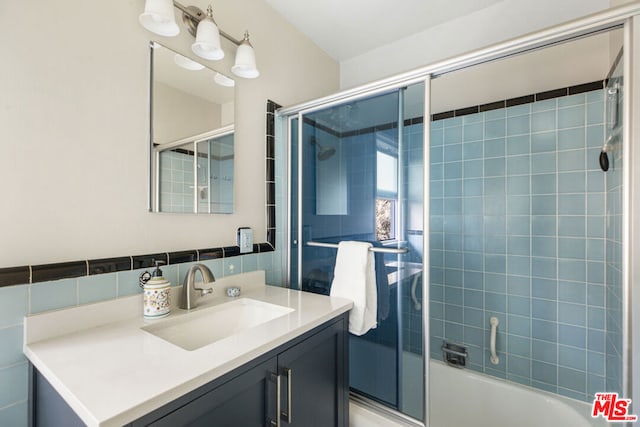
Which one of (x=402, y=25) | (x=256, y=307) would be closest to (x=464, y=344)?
(x=256, y=307)

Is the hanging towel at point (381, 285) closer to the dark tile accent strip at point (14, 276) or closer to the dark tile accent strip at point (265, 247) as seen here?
the dark tile accent strip at point (265, 247)

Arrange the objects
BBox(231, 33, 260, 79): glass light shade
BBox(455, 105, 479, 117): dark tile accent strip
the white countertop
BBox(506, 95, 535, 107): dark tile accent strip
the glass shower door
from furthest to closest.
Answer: BBox(455, 105, 479, 117): dark tile accent strip → BBox(506, 95, 535, 107): dark tile accent strip → BBox(231, 33, 260, 79): glass light shade → the glass shower door → the white countertop

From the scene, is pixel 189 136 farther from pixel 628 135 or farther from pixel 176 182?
pixel 628 135

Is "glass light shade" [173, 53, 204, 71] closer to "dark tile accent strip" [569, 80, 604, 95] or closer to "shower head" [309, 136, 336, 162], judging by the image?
"shower head" [309, 136, 336, 162]

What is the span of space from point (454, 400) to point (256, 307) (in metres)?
1.53

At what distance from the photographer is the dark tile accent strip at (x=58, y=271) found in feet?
2.91

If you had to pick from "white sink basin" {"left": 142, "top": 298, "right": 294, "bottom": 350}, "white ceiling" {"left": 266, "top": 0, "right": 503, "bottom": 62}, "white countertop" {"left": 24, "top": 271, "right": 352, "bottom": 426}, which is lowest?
"white sink basin" {"left": 142, "top": 298, "right": 294, "bottom": 350}

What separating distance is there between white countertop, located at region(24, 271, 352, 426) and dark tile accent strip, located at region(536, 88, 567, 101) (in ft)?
6.09

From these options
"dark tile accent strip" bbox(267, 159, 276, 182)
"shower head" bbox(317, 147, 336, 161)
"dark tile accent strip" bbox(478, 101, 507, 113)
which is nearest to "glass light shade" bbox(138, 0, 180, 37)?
"dark tile accent strip" bbox(267, 159, 276, 182)

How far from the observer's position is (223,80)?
1.46m

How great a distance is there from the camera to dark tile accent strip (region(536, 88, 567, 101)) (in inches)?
70.2

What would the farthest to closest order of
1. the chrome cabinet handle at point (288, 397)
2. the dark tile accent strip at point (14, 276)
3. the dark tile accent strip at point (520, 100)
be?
1. the dark tile accent strip at point (520, 100)
2. the chrome cabinet handle at point (288, 397)
3. the dark tile accent strip at point (14, 276)

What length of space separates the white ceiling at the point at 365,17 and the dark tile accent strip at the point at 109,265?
5.41 ft

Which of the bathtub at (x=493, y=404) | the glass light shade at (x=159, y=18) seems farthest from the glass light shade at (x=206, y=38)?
the bathtub at (x=493, y=404)
